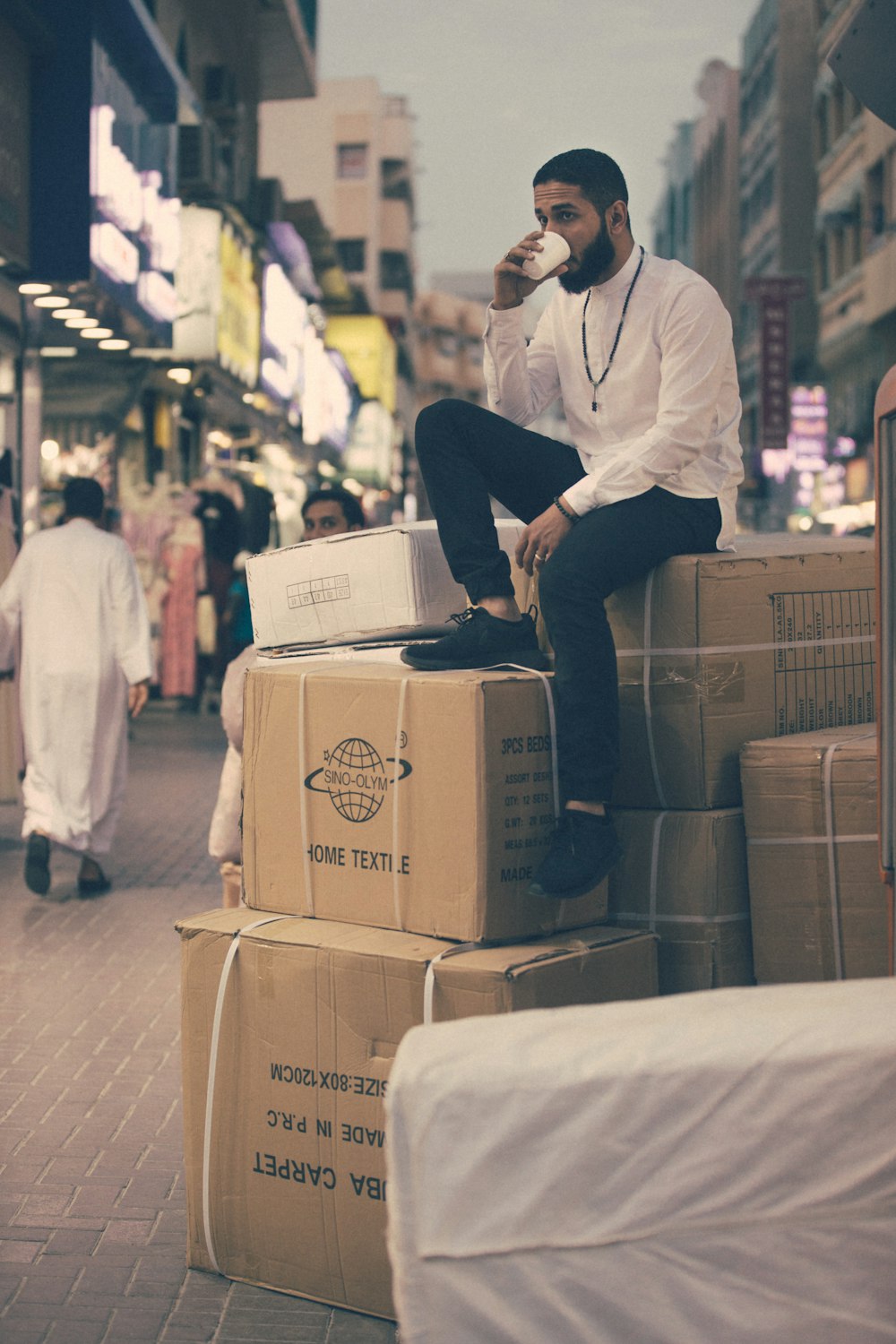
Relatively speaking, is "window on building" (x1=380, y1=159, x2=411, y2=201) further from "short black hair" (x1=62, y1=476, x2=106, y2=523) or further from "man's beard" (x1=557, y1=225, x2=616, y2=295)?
"man's beard" (x1=557, y1=225, x2=616, y2=295)

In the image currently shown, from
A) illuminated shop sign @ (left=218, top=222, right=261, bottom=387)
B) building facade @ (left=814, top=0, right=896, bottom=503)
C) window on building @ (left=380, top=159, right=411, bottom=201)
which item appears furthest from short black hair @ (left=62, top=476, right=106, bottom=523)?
window on building @ (left=380, top=159, right=411, bottom=201)

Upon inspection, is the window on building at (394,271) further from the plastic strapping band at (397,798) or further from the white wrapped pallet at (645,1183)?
the white wrapped pallet at (645,1183)

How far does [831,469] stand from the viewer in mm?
47531

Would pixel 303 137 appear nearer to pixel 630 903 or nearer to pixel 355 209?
pixel 355 209

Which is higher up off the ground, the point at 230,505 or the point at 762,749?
the point at 230,505

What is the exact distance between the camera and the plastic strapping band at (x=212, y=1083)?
11.7ft

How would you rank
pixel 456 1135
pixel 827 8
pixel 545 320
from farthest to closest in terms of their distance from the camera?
pixel 827 8
pixel 545 320
pixel 456 1135

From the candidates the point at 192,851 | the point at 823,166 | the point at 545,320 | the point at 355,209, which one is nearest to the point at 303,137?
the point at 355,209

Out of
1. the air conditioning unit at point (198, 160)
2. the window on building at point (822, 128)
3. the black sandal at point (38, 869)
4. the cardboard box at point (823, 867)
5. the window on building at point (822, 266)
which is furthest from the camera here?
the window on building at point (822, 266)

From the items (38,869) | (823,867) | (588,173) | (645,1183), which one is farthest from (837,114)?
(645,1183)

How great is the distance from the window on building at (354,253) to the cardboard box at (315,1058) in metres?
73.1

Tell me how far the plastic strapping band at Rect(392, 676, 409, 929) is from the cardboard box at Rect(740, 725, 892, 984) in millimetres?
774

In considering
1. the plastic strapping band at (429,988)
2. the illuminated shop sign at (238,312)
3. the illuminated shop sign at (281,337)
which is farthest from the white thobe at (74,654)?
the illuminated shop sign at (281,337)

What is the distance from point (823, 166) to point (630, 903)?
46.6 meters
